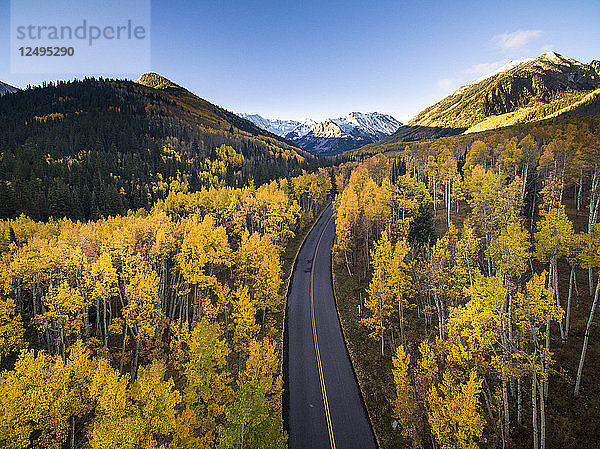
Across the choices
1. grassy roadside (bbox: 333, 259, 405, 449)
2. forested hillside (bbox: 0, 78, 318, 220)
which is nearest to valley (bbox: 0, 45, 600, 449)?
grassy roadside (bbox: 333, 259, 405, 449)

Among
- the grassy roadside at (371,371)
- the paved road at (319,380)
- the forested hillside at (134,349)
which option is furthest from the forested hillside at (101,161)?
the grassy roadside at (371,371)

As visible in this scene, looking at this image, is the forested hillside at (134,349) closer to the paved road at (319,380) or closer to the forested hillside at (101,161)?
the paved road at (319,380)

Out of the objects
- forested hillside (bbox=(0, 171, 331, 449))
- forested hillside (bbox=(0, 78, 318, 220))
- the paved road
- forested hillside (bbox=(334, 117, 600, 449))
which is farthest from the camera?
forested hillside (bbox=(0, 78, 318, 220))

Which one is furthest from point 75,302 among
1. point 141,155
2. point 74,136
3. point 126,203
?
point 74,136

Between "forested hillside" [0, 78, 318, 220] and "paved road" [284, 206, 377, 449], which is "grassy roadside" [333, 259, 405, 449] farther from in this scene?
"forested hillside" [0, 78, 318, 220]

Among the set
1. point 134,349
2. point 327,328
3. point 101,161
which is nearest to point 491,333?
point 327,328

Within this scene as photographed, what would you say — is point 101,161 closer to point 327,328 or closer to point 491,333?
point 327,328
